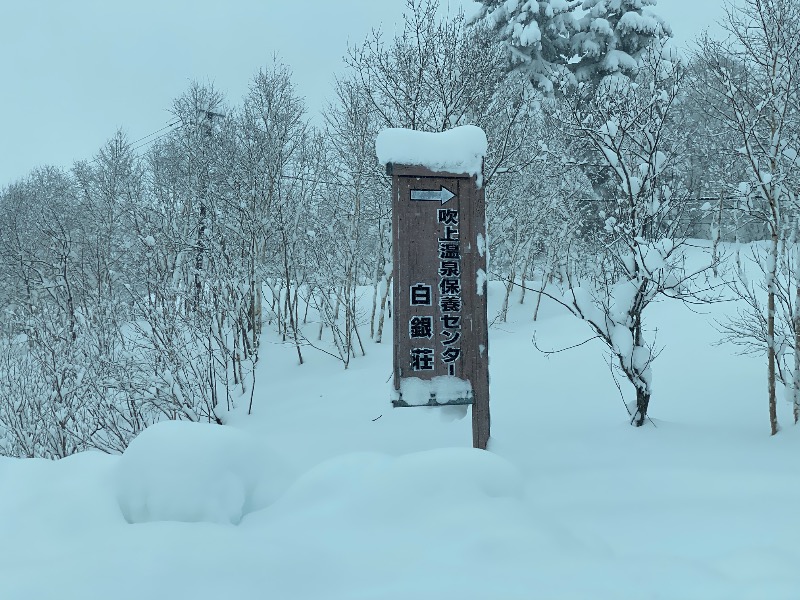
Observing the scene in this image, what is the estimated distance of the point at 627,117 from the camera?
787cm

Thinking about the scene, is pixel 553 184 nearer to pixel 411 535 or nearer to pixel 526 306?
pixel 526 306

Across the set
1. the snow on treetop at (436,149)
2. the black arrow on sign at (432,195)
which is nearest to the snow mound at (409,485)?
the black arrow on sign at (432,195)

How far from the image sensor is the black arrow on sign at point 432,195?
5.37m

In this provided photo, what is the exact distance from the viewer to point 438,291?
535 cm

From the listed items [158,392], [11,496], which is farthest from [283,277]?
[11,496]

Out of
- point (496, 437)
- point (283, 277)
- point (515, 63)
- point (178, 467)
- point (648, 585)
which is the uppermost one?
point (515, 63)

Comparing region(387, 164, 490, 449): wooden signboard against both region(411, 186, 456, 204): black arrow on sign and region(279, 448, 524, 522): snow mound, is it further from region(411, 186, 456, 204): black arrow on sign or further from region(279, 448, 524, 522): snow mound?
region(279, 448, 524, 522): snow mound

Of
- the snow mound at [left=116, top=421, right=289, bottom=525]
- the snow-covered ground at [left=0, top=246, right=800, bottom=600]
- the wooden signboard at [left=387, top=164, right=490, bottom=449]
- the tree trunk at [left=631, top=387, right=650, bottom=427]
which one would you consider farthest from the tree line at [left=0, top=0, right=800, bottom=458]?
the snow mound at [left=116, top=421, right=289, bottom=525]

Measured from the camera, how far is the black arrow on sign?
5.37 m

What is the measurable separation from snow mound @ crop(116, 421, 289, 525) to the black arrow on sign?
2.81 meters

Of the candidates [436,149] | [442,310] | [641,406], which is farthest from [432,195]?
[641,406]

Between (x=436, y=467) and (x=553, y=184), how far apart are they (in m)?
16.5

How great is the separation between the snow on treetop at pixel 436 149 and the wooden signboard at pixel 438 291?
0.07 metres

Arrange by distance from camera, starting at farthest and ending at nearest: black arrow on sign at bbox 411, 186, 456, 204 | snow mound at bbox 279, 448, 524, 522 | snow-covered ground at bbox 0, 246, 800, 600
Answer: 1. black arrow on sign at bbox 411, 186, 456, 204
2. snow mound at bbox 279, 448, 524, 522
3. snow-covered ground at bbox 0, 246, 800, 600
